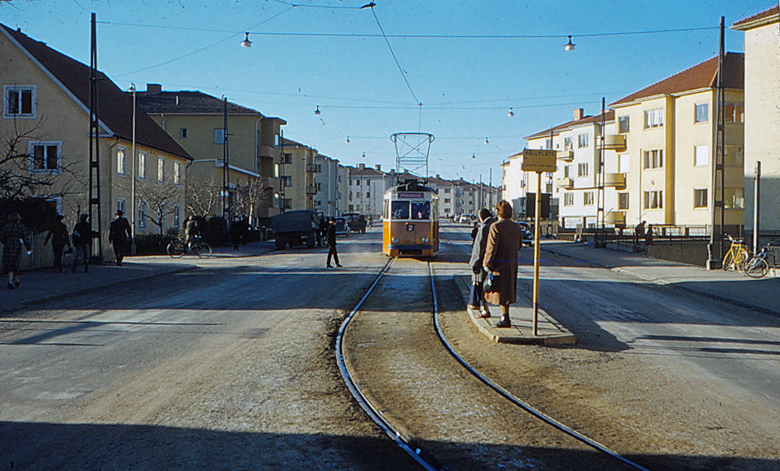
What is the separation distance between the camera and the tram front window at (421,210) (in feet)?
93.7

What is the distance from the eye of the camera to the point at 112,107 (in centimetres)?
4053

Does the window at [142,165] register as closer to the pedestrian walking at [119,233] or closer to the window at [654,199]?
the pedestrian walking at [119,233]

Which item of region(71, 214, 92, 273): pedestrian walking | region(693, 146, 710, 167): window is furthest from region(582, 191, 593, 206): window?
region(71, 214, 92, 273): pedestrian walking

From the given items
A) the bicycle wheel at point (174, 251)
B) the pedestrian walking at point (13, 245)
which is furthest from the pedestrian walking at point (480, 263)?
the bicycle wheel at point (174, 251)

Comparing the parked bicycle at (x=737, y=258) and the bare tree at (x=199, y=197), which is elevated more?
the bare tree at (x=199, y=197)

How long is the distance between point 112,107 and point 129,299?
1120 inches

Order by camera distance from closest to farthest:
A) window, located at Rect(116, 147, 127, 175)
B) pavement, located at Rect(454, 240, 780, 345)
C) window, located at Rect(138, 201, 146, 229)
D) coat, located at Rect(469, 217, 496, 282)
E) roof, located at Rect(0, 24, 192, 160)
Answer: pavement, located at Rect(454, 240, 780, 345) < coat, located at Rect(469, 217, 496, 282) < roof, located at Rect(0, 24, 192, 160) < window, located at Rect(116, 147, 127, 175) < window, located at Rect(138, 201, 146, 229)

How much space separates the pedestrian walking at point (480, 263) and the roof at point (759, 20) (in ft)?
71.5

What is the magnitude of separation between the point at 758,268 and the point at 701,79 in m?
31.9

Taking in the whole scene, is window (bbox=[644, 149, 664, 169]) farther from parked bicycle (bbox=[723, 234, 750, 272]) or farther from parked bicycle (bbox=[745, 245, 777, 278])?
parked bicycle (bbox=[745, 245, 777, 278])

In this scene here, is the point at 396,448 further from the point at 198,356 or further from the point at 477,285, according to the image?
the point at 477,285

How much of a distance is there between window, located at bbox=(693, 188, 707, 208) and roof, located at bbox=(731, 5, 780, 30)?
70.1 ft

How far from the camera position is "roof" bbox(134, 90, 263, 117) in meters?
63.2

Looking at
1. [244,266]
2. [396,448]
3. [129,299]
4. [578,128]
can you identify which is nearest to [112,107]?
[244,266]
